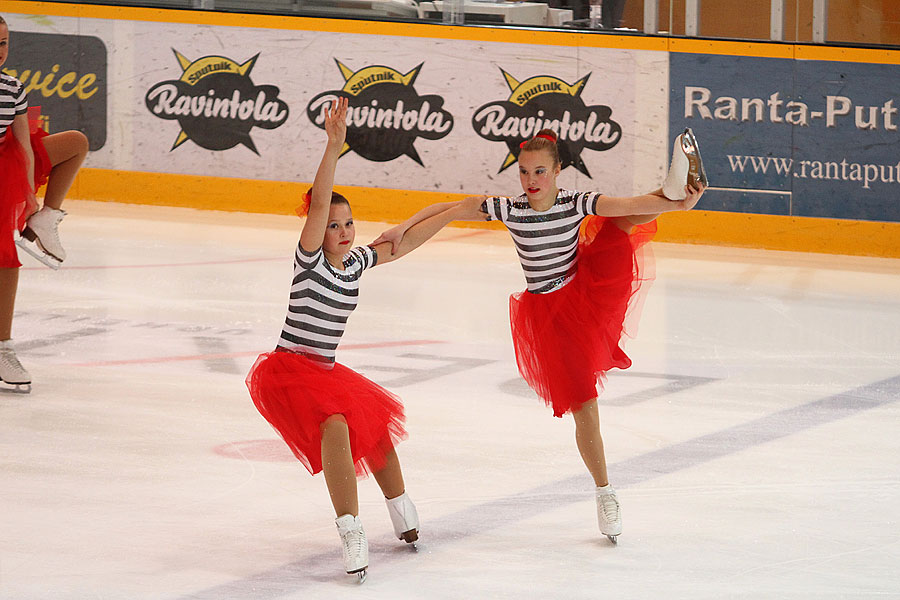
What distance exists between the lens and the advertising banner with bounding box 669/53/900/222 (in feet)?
32.8

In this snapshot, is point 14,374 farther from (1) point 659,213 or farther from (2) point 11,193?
(1) point 659,213

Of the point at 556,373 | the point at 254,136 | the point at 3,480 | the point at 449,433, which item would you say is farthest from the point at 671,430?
the point at 254,136

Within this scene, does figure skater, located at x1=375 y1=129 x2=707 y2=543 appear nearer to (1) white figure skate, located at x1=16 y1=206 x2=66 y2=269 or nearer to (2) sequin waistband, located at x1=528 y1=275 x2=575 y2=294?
(2) sequin waistband, located at x1=528 y1=275 x2=575 y2=294

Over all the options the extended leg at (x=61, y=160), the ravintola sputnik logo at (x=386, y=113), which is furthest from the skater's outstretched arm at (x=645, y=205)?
the ravintola sputnik logo at (x=386, y=113)

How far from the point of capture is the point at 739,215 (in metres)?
10.4

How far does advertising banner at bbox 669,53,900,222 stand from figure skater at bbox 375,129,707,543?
19.4 feet

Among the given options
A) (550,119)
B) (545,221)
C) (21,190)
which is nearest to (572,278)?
(545,221)

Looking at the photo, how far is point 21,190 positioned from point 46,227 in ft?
0.71

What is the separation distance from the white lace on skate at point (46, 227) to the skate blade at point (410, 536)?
8.93 ft

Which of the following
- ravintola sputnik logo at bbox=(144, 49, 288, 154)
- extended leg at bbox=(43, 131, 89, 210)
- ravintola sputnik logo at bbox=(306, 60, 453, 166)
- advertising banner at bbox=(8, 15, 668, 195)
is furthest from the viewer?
ravintola sputnik logo at bbox=(144, 49, 288, 154)

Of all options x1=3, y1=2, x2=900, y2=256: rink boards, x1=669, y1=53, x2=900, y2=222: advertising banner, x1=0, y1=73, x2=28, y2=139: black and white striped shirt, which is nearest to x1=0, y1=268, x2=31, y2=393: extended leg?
x1=0, y1=73, x2=28, y2=139: black and white striped shirt

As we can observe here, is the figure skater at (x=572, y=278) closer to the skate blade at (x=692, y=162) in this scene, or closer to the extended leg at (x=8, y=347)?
the skate blade at (x=692, y=162)

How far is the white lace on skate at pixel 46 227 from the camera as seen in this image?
6.26m

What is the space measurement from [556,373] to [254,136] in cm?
758
